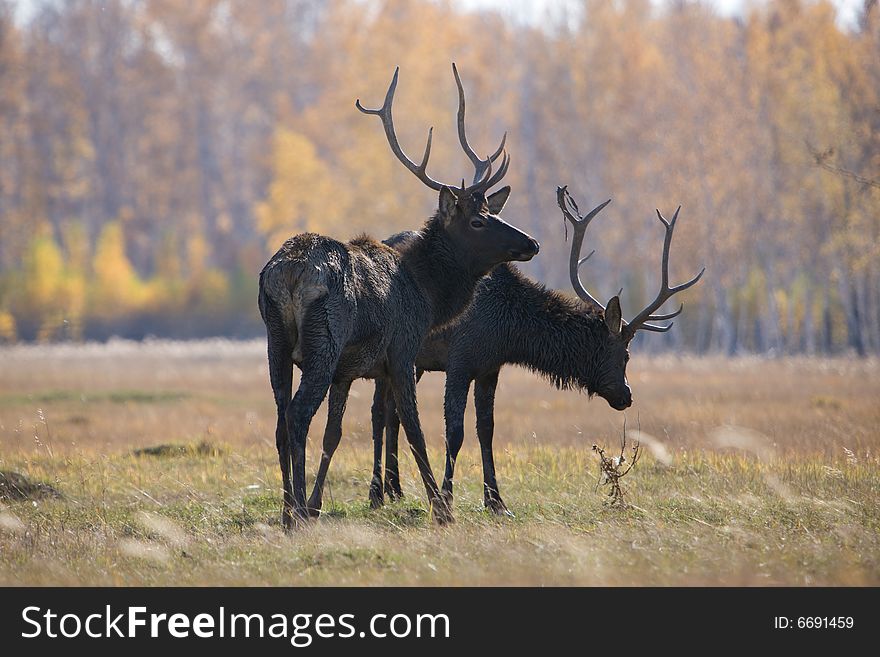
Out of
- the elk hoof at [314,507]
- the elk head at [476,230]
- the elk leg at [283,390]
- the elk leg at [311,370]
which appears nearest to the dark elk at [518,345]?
the elk head at [476,230]

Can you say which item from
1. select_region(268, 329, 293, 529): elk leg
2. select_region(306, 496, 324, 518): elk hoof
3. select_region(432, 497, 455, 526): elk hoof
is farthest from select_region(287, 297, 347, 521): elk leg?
select_region(432, 497, 455, 526): elk hoof

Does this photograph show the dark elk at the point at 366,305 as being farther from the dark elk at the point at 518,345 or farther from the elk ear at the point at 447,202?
the dark elk at the point at 518,345

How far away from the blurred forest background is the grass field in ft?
28.2

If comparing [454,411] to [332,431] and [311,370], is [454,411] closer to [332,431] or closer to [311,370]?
[332,431]

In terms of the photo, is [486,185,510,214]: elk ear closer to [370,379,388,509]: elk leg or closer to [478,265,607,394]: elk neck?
[478,265,607,394]: elk neck

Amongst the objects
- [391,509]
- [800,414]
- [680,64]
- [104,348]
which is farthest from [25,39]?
[391,509]

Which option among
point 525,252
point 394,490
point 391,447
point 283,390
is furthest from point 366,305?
point 394,490

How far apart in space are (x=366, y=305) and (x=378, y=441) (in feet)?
6.50

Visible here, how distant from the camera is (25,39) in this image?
54688 mm

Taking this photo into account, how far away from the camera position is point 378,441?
31.5 feet

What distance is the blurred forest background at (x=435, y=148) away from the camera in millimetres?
32656

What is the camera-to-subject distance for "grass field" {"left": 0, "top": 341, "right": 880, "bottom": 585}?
662cm
